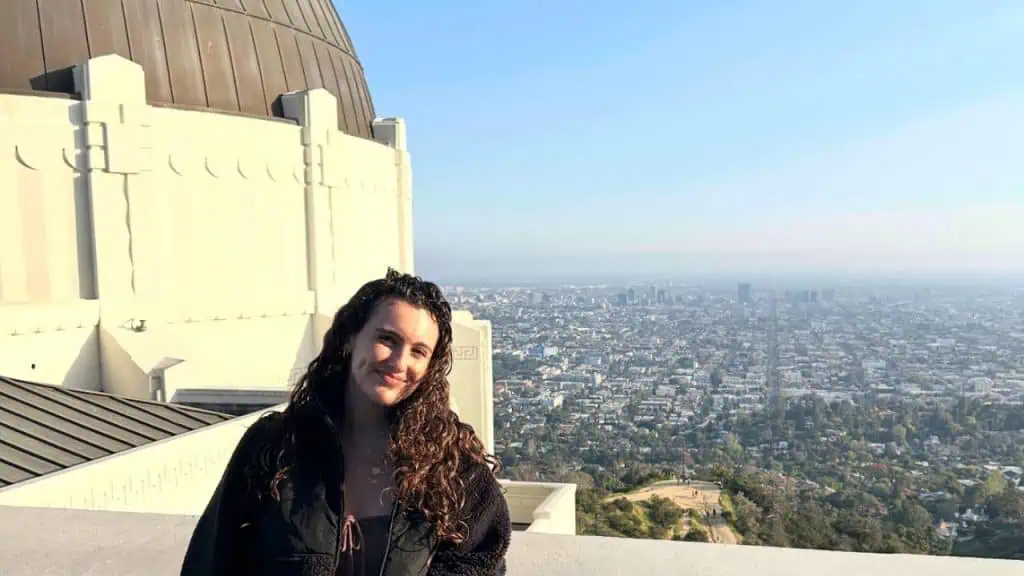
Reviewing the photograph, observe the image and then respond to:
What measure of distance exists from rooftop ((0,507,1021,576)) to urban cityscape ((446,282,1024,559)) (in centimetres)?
1011

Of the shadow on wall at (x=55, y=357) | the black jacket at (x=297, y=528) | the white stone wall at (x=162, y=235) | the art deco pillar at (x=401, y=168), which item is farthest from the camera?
the art deco pillar at (x=401, y=168)

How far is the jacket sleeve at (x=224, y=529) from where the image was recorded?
1.69 metres

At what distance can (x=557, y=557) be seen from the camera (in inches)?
110

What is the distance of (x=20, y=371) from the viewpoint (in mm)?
9688

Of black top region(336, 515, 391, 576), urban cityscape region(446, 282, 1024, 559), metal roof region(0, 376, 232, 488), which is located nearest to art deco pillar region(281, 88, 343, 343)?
metal roof region(0, 376, 232, 488)

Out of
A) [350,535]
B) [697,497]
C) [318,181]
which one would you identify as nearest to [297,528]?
[350,535]

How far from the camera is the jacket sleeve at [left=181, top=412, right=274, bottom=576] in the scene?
1688mm

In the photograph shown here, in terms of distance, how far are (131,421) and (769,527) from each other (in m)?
17.6

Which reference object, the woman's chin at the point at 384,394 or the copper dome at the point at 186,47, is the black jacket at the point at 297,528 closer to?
the woman's chin at the point at 384,394

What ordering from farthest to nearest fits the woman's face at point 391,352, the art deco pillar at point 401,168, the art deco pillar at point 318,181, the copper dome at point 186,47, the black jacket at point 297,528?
the art deco pillar at point 401,168 → the art deco pillar at point 318,181 → the copper dome at point 186,47 → the woman's face at point 391,352 → the black jacket at point 297,528

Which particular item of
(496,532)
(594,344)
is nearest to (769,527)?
(496,532)

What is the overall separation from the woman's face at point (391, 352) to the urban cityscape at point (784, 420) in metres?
11.8

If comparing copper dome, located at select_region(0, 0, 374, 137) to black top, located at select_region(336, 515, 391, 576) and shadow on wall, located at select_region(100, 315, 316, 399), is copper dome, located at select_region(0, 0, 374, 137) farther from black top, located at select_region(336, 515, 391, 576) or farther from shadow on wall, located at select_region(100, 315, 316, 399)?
black top, located at select_region(336, 515, 391, 576)

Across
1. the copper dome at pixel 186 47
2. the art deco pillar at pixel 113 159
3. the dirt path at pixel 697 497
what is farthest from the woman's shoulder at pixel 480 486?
the dirt path at pixel 697 497
